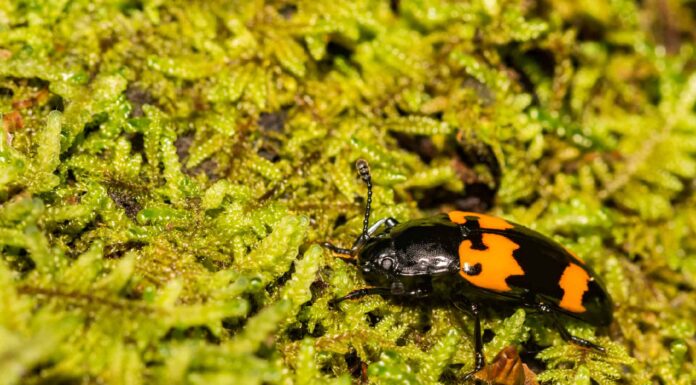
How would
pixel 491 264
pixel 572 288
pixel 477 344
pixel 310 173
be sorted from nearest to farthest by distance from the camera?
1. pixel 477 344
2. pixel 491 264
3. pixel 572 288
4. pixel 310 173

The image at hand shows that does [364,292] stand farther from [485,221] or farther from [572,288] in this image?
[572,288]

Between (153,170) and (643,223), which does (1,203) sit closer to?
(153,170)

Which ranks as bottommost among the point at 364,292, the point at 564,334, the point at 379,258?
the point at 564,334

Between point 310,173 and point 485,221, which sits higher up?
point 485,221

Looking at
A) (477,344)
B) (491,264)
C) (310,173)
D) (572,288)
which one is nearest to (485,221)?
(491,264)

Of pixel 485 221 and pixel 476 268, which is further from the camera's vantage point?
pixel 485 221

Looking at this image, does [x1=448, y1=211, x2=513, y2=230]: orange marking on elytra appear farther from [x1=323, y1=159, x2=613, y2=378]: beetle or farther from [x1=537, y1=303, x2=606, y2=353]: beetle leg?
[x1=537, y1=303, x2=606, y2=353]: beetle leg

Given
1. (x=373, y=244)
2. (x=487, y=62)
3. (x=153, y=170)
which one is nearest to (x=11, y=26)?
(x=153, y=170)
